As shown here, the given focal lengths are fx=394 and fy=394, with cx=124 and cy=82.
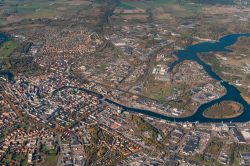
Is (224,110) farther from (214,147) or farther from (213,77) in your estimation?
(213,77)

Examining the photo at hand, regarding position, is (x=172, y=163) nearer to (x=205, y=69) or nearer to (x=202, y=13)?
(x=205, y=69)

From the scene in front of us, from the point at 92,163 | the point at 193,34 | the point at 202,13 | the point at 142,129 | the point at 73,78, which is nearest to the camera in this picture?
the point at 92,163

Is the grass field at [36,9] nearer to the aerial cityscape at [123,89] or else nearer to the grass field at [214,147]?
the aerial cityscape at [123,89]

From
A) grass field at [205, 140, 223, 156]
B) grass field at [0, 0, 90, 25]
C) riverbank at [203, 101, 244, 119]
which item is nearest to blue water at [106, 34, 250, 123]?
riverbank at [203, 101, 244, 119]

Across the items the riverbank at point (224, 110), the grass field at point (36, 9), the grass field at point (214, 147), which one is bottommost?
the grass field at point (214, 147)

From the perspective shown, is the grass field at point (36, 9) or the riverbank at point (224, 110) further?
the grass field at point (36, 9)

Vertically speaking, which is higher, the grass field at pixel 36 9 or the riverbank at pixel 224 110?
the grass field at pixel 36 9

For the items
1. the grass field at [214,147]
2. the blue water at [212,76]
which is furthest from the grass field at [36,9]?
the grass field at [214,147]

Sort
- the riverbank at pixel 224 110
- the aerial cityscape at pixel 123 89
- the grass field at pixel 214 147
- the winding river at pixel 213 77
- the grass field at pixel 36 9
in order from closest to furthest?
the aerial cityscape at pixel 123 89 < the grass field at pixel 214 147 < the winding river at pixel 213 77 < the riverbank at pixel 224 110 < the grass field at pixel 36 9

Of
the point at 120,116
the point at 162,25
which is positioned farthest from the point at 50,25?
the point at 120,116
